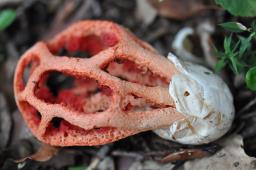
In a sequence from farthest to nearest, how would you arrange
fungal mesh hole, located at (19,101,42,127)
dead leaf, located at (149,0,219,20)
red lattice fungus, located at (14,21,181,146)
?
dead leaf, located at (149,0,219,20) → fungal mesh hole, located at (19,101,42,127) → red lattice fungus, located at (14,21,181,146)

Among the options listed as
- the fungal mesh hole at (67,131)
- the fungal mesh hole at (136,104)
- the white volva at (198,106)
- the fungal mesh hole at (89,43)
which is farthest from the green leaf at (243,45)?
the fungal mesh hole at (67,131)

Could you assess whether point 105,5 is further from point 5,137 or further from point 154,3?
point 5,137

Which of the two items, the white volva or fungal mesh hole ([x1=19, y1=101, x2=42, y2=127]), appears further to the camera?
fungal mesh hole ([x1=19, y1=101, x2=42, y2=127])

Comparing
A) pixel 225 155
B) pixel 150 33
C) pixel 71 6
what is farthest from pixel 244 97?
pixel 71 6

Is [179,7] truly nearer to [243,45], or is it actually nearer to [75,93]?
[243,45]

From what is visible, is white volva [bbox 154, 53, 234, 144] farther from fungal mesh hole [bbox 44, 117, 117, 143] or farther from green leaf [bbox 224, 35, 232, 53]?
fungal mesh hole [bbox 44, 117, 117, 143]

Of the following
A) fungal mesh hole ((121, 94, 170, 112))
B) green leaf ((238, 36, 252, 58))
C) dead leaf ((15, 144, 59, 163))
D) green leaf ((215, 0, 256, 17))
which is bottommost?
dead leaf ((15, 144, 59, 163))

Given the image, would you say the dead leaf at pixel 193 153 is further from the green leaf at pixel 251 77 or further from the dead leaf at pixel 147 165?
the green leaf at pixel 251 77

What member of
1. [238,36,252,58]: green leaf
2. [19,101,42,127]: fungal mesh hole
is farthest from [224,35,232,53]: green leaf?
[19,101,42,127]: fungal mesh hole

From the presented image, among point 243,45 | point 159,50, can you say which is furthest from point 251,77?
point 159,50
